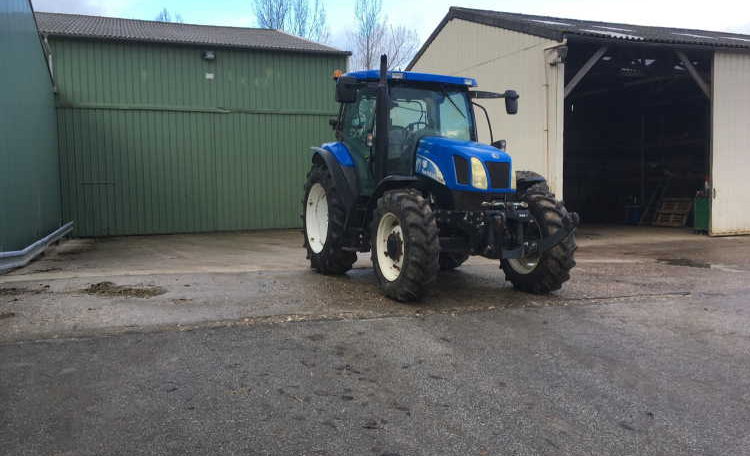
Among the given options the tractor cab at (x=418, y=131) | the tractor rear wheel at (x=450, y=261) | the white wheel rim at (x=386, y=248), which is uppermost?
the tractor cab at (x=418, y=131)

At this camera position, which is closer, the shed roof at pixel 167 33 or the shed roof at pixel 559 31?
the shed roof at pixel 559 31

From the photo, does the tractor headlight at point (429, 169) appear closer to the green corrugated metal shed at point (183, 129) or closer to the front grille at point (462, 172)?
the front grille at point (462, 172)

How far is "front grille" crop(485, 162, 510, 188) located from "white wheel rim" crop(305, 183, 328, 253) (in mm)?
2834

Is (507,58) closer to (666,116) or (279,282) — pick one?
(666,116)

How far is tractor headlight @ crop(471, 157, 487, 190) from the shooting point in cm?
618

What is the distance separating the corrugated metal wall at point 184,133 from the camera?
50.3ft

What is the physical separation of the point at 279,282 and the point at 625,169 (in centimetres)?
1638

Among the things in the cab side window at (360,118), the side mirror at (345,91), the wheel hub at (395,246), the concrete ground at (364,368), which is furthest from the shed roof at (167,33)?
the wheel hub at (395,246)

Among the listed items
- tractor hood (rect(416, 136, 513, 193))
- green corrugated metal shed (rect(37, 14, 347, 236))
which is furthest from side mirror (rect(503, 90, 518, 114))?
green corrugated metal shed (rect(37, 14, 347, 236))

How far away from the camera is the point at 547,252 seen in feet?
21.2

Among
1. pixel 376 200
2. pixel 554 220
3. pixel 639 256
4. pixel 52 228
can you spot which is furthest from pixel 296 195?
pixel 554 220

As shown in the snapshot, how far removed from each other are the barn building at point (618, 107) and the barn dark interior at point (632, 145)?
3 centimetres

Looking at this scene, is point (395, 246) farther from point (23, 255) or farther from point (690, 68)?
point (690, 68)

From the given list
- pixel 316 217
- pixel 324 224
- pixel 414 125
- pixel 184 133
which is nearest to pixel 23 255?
pixel 316 217
